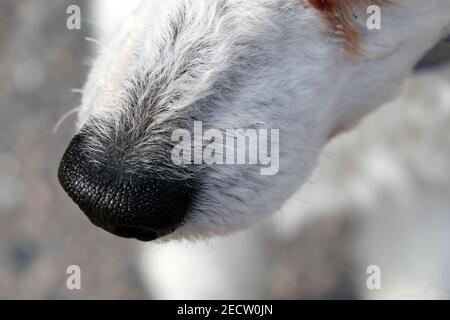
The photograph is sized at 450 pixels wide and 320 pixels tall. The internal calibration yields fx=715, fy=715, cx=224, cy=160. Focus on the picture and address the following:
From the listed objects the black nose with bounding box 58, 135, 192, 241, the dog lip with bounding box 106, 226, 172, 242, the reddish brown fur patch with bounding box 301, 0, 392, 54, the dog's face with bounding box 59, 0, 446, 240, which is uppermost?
the reddish brown fur patch with bounding box 301, 0, 392, 54

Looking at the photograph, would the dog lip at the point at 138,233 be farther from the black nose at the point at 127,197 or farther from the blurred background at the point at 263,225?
the blurred background at the point at 263,225

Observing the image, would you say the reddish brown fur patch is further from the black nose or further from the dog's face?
the black nose

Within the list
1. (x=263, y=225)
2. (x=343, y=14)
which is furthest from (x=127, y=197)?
(x=263, y=225)

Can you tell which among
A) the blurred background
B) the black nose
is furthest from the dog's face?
the blurred background

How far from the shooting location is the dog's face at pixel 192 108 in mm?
1159

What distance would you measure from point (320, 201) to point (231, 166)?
1040mm

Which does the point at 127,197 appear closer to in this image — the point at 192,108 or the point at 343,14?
the point at 192,108

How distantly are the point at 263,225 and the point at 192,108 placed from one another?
102 cm

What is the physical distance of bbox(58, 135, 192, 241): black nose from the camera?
3.74ft
